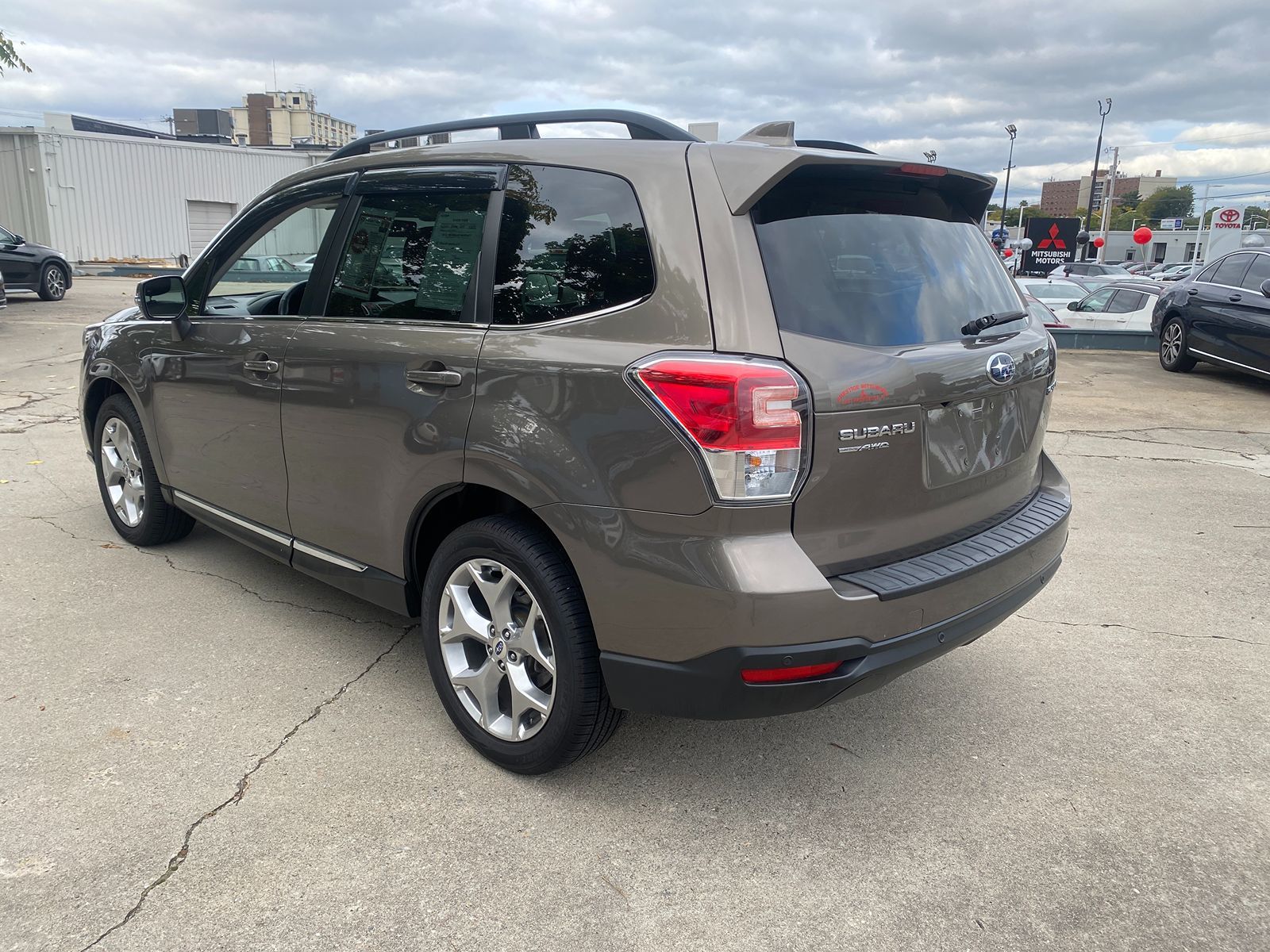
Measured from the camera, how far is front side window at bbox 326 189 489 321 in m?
2.99

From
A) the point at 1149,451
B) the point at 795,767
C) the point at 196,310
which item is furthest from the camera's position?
the point at 1149,451

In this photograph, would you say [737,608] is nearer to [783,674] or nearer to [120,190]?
[783,674]

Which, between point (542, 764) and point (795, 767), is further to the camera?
point (795, 767)

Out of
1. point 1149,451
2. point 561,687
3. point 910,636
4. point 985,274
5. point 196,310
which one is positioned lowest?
point 1149,451

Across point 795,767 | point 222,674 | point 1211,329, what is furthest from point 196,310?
point 1211,329

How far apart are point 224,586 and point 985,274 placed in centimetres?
353

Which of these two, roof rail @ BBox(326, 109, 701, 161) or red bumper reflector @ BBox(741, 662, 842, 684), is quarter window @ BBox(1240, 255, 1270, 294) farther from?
red bumper reflector @ BBox(741, 662, 842, 684)

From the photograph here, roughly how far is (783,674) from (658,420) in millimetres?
707

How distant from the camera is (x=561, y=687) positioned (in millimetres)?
2689

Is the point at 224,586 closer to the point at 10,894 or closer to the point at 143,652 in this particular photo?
the point at 143,652

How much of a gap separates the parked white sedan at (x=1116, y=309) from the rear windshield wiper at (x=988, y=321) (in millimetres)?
13770

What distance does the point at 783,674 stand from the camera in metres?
2.40

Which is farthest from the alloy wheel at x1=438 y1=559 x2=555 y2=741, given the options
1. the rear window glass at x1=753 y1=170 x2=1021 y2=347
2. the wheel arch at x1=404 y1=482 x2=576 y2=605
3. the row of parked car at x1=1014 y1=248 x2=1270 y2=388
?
the row of parked car at x1=1014 y1=248 x2=1270 y2=388

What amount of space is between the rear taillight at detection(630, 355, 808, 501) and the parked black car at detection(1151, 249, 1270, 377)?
9734 mm
